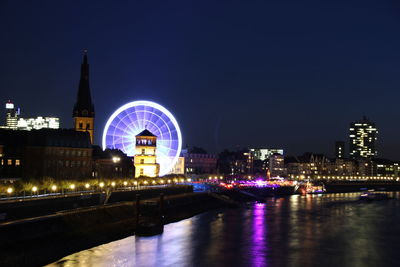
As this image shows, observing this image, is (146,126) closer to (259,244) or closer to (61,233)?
A: (259,244)

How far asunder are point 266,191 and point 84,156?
2882 inches

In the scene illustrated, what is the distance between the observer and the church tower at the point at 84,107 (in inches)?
5143

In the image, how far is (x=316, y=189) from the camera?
192 metres

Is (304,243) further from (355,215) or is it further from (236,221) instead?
(355,215)

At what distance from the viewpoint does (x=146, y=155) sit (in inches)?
4936

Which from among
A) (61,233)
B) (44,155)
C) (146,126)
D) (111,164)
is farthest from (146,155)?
(61,233)

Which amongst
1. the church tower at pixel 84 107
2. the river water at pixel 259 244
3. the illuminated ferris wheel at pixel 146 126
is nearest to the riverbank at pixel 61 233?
the river water at pixel 259 244

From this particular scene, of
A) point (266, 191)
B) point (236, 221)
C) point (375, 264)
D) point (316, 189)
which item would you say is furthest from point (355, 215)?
point (316, 189)

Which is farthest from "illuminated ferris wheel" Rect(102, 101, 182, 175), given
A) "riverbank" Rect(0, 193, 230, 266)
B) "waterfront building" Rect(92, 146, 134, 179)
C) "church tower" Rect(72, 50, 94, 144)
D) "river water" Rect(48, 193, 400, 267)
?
"riverbank" Rect(0, 193, 230, 266)

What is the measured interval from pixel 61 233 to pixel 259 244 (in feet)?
75.3

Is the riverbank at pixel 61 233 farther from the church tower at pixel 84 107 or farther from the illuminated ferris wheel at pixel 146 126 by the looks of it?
the church tower at pixel 84 107

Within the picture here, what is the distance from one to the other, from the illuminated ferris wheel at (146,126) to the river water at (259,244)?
26262 millimetres

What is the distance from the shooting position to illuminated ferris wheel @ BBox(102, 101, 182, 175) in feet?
360

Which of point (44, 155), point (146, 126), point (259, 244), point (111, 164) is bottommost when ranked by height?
point (259, 244)
